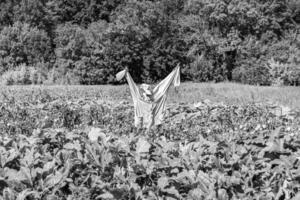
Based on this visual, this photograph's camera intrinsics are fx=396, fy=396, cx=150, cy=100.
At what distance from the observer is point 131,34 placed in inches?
890

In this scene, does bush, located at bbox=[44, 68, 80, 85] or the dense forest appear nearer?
bush, located at bbox=[44, 68, 80, 85]

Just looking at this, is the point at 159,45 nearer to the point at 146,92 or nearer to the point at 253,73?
the point at 253,73

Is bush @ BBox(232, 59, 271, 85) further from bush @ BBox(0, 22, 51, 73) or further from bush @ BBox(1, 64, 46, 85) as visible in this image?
bush @ BBox(1, 64, 46, 85)

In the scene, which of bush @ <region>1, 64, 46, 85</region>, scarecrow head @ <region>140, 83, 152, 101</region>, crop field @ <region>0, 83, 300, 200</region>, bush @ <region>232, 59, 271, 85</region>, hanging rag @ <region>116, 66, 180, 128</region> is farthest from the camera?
bush @ <region>232, 59, 271, 85</region>

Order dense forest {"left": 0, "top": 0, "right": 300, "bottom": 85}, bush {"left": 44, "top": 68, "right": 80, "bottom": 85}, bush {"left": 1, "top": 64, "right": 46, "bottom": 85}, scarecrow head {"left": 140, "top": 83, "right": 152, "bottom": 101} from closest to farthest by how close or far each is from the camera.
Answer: scarecrow head {"left": 140, "top": 83, "right": 152, "bottom": 101}, bush {"left": 1, "top": 64, "right": 46, "bottom": 85}, bush {"left": 44, "top": 68, "right": 80, "bottom": 85}, dense forest {"left": 0, "top": 0, "right": 300, "bottom": 85}

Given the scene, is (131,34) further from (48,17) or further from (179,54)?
(48,17)

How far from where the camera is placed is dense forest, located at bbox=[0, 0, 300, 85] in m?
21.1

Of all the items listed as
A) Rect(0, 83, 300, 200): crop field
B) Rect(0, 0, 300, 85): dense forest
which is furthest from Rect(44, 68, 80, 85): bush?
Rect(0, 83, 300, 200): crop field

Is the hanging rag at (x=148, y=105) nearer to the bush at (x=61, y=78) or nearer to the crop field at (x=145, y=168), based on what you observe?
the crop field at (x=145, y=168)

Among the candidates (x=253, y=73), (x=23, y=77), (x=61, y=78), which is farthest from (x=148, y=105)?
(x=253, y=73)

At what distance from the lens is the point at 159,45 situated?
22906 mm

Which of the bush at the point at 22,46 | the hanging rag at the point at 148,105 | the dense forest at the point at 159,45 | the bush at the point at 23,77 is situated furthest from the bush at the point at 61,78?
the hanging rag at the point at 148,105

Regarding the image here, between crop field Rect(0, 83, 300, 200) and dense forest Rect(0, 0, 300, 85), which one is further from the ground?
crop field Rect(0, 83, 300, 200)

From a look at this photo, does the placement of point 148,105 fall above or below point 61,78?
above
